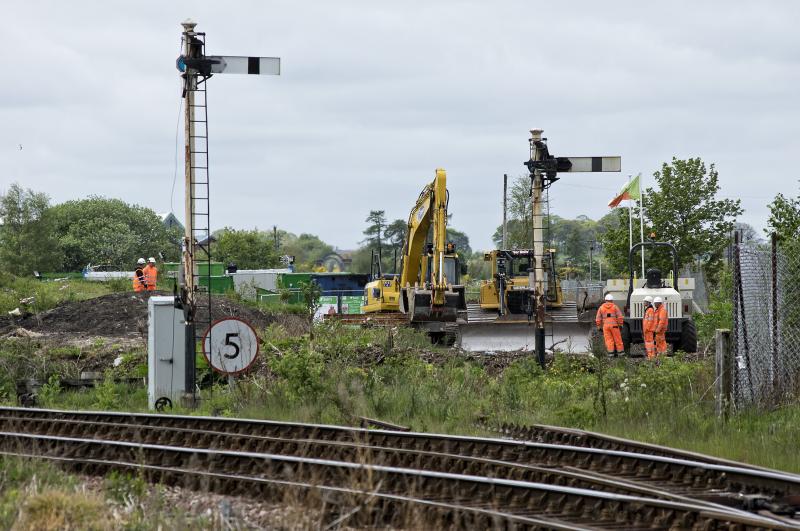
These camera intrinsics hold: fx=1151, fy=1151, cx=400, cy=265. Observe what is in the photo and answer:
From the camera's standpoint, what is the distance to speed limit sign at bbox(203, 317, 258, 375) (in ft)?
55.7

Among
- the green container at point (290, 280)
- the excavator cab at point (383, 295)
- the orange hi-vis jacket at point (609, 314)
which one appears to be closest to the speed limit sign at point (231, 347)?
the orange hi-vis jacket at point (609, 314)

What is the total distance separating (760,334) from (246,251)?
87.8m

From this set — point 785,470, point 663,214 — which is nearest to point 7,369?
point 785,470

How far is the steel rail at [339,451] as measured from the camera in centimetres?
1009

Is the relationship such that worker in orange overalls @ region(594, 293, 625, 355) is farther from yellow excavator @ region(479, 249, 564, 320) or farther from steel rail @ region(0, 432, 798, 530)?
steel rail @ region(0, 432, 798, 530)

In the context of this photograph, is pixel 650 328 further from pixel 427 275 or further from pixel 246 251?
pixel 246 251

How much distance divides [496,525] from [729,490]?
9.74 ft

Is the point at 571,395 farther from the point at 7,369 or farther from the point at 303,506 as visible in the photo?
the point at 7,369

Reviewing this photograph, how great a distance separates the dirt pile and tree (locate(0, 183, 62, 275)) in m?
48.9

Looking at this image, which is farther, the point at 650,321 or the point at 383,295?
the point at 383,295

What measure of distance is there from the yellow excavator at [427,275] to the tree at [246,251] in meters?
62.7

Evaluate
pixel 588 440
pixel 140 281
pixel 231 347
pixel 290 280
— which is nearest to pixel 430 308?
pixel 140 281

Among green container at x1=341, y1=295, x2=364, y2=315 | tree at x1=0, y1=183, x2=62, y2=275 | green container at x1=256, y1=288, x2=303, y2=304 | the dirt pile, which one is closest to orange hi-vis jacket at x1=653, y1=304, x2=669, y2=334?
the dirt pile

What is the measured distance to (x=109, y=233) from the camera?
325ft
